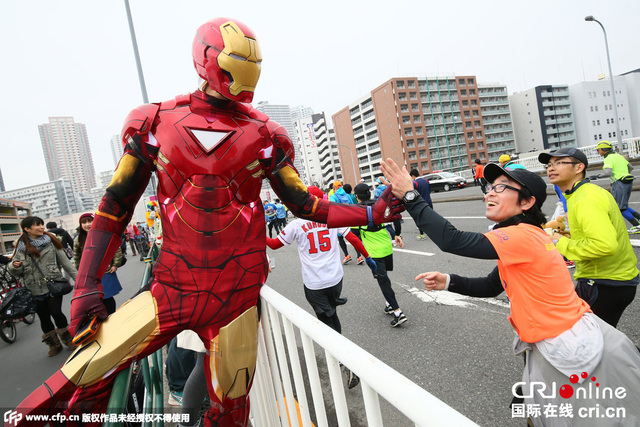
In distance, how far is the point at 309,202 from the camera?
1796 mm

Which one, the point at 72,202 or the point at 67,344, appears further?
the point at 72,202

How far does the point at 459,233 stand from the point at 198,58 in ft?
5.48

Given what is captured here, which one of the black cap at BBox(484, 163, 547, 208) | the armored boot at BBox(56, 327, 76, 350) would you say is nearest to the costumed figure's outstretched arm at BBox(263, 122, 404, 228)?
the black cap at BBox(484, 163, 547, 208)

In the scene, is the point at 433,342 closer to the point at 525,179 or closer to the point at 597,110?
the point at 525,179

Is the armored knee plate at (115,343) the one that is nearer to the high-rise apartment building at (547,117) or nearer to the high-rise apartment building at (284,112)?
the high-rise apartment building at (547,117)

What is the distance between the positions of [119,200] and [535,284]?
84.0 inches

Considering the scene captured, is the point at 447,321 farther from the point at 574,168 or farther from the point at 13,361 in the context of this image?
the point at 13,361

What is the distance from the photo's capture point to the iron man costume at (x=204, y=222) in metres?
1.44

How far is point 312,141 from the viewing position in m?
96.1

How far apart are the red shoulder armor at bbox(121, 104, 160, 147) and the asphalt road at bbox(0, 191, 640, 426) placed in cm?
253

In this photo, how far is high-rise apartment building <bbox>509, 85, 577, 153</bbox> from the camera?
73750mm

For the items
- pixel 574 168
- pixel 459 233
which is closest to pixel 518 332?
pixel 459 233

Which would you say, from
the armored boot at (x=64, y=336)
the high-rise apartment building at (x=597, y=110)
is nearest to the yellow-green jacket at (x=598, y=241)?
the armored boot at (x=64, y=336)

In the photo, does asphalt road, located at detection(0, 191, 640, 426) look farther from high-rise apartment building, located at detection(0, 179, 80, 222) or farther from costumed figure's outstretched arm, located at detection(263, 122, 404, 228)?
high-rise apartment building, located at detection(0, 179, 80, 222)
